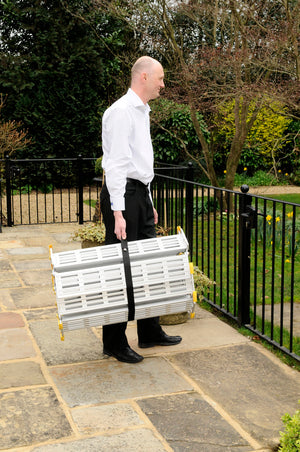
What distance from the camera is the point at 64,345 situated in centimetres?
435

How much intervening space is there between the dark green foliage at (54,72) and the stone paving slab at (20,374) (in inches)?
449

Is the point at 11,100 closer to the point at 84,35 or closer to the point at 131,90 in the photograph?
the point at 84,35

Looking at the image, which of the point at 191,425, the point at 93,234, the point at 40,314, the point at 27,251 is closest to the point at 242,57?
the point at 93,234

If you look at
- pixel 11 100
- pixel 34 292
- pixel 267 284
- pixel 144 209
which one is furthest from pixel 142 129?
pixel 11 100

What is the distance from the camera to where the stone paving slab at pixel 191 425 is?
2.88 meters

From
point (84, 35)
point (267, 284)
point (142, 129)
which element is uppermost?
point (84, 35)

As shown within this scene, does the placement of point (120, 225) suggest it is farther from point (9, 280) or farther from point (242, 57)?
point (242, 57)

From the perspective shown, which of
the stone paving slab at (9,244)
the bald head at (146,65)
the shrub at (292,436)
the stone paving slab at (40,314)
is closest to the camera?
the shrub at (292,436)

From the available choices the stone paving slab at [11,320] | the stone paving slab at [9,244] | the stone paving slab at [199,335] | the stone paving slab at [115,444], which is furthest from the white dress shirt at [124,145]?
the stone paving slab at [9,244]

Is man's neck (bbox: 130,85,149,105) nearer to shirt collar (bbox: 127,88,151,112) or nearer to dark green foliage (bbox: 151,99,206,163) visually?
shirt collar (bbox: 127,88,151,112)

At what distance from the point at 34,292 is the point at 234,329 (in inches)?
85.3

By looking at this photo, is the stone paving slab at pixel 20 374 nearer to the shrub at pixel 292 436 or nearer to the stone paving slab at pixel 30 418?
the stone paving slab at pixel 30 418

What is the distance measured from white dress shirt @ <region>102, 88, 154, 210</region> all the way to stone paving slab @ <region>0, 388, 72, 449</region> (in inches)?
49.6

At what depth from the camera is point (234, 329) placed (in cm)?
470
